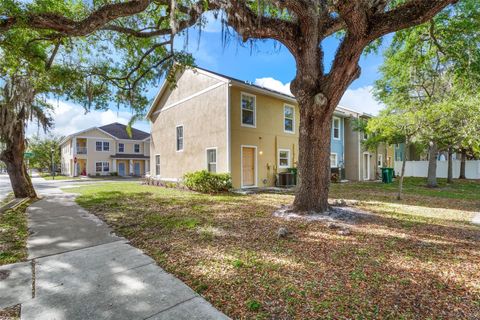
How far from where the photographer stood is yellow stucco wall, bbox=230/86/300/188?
12461mm

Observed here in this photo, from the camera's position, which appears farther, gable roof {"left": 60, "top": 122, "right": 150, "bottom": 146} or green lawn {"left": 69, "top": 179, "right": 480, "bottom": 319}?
gable roof {"left": 60, "top": 122, "right": 150, "bottom": 146}

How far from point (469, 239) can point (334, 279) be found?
12.1 ft

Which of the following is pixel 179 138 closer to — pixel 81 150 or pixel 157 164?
pixel 157 164

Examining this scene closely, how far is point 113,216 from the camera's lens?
22.0 ft

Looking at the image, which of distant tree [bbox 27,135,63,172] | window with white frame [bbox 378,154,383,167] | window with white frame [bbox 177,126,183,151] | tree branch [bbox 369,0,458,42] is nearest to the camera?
tree branch [bbox 369,0,458,42]

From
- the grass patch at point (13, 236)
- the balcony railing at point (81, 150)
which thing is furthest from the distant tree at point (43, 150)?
the grass patch at point (13, 236)

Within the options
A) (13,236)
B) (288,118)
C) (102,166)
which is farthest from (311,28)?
(102,166)

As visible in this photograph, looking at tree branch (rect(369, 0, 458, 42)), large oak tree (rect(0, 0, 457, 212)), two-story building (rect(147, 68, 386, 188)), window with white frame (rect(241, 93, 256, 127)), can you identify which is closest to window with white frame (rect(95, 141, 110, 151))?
two-story building (rect(147, 68, 386, 188))

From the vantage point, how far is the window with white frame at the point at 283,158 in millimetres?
14609

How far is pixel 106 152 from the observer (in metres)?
31.7

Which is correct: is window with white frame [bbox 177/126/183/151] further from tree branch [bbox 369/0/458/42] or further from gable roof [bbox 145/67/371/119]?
tree branch [bbox 369/0/458/42]

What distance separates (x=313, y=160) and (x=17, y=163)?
11.5 metres

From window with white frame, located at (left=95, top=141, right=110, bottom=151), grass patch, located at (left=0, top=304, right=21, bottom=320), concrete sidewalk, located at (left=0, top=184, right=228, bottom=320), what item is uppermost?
window with white frame, located at (left=95, top=141, right=110, bottom=151)

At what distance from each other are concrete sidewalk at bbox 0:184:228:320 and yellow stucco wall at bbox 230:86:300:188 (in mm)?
8322
